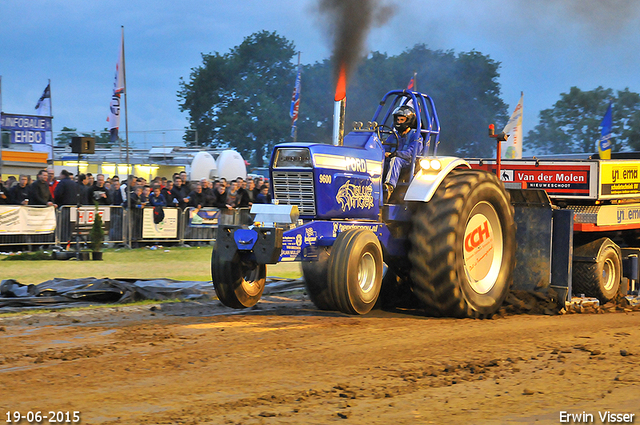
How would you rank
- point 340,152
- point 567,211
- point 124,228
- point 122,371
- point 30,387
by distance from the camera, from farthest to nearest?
1. point 124,228
2. point 567,211
3. point 340,152
4. point 122,371
5. point 30,387

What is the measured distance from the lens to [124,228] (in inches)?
684

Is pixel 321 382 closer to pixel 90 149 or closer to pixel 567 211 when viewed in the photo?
pixel 567 211

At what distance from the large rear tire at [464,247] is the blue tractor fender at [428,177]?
126mm

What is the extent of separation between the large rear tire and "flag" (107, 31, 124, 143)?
1253cm

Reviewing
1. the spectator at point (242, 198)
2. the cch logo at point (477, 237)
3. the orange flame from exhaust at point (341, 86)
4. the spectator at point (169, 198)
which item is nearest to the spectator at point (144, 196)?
the spectator at point (169, 198)

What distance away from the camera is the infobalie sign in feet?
81.0

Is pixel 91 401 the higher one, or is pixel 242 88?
pixel 242 88

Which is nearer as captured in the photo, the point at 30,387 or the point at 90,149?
the point at 30,387

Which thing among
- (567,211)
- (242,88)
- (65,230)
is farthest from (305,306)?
(242,88)

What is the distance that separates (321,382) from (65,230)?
12431 millimetres

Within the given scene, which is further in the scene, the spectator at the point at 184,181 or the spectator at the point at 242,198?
the spectator at the point at 242,198

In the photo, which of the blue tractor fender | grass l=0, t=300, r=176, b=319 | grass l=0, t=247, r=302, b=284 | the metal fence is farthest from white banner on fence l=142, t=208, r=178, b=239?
the blue tractor fender

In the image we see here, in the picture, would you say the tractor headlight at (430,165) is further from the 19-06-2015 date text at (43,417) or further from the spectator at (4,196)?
the spectator at (4,196)

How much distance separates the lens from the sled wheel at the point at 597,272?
9.43 metres
